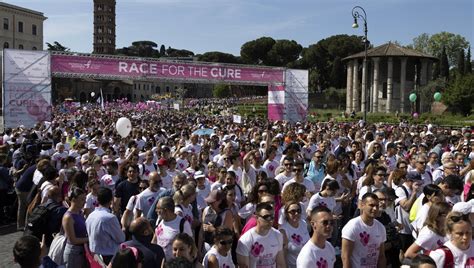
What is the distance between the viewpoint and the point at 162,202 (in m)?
5.18

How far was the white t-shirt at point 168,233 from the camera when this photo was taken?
5148 millimetres

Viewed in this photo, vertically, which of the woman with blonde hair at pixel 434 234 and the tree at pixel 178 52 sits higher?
the tree at pixel 178 52

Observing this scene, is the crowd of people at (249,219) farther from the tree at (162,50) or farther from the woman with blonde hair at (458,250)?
the tree at (162,50)

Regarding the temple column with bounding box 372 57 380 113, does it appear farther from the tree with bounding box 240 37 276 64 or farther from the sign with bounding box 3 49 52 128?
the sign with bounding box 3 49 52 128

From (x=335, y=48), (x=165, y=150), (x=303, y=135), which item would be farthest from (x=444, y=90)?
(x=165, y=150)

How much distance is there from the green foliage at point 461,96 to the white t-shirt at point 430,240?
51596mm

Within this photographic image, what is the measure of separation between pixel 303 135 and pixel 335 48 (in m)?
74.9

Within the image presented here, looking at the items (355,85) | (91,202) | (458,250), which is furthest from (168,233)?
(355,85)

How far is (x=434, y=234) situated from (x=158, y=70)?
21376 millimetres

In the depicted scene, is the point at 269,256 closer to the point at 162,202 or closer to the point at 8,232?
the point at 162,202

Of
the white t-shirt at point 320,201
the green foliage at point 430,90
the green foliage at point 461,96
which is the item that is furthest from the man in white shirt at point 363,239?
the green foliage at point 430,90

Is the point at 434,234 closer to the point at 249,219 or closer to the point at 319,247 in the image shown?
the point at 319,247

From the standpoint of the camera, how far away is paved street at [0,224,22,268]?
298 inches

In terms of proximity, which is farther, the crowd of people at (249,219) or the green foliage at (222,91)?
the green foliage at (222,91)
